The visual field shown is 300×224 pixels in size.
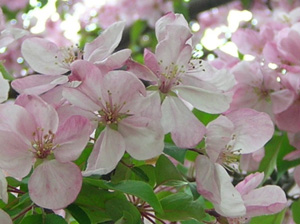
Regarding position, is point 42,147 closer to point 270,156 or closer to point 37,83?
point 37,83

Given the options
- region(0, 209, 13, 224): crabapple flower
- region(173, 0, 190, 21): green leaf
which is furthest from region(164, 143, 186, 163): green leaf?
region(173, 0, 190, 21): green leaf

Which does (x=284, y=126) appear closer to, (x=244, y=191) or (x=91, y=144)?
(x=244, y=191)

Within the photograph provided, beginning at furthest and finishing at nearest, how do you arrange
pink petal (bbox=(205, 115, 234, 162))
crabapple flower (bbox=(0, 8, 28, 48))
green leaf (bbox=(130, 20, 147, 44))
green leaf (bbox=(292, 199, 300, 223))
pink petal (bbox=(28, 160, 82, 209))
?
green leaf (bbox=(130, 20, 147, 44)) < green leaf (bbox=(292, 199, 300, 223)) < crabapple flower (bbox=(0, 8, 28, 48)) < pink petal (bbox=(205, 115, 234, 162)) < pink petal (bbox=(28, 160, 82, 209))

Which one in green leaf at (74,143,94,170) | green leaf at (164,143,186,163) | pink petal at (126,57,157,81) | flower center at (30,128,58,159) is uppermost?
pink petal at (126,57,157,81)

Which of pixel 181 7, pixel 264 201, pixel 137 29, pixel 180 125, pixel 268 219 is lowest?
pixel 137 29

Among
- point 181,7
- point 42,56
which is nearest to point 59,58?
point 42,56

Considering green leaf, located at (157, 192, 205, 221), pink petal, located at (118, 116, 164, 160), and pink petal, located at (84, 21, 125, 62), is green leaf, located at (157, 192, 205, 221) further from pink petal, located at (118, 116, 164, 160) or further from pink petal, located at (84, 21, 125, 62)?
pink petal, located at (84, 21, 125, 62)

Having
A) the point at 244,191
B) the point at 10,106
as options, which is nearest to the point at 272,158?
the point at 244,191
